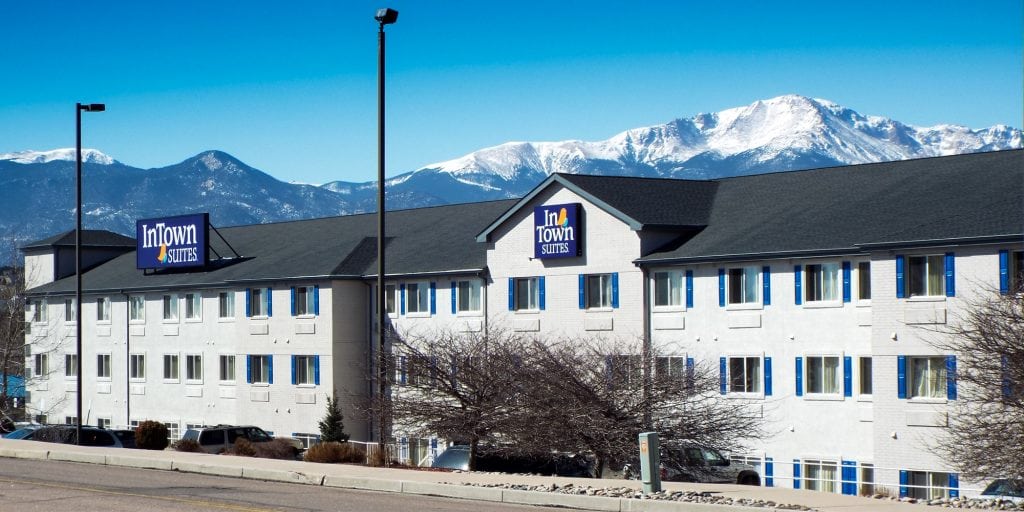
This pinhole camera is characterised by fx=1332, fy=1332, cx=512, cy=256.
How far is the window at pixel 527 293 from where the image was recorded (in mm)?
52319

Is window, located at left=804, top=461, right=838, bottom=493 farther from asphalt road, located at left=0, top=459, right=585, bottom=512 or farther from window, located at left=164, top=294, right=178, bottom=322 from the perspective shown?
window, located at left=164, top=294, right=178, bottom=322

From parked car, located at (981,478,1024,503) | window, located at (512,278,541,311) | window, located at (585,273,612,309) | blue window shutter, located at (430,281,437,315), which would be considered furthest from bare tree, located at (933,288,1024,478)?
blue window shutter, located at (430,281,437,315)

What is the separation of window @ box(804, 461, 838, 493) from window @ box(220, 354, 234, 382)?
3276 cm

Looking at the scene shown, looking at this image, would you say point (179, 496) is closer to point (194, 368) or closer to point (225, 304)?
point (225, 304)

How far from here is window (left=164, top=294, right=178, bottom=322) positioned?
228 ft

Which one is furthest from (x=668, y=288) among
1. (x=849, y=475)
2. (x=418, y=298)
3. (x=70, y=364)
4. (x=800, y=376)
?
(x=70, y=364)

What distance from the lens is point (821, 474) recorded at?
42719 millimetres

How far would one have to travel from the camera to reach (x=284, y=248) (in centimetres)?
6806

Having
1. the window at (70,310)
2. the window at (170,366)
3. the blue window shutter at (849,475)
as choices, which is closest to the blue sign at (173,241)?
the window at (170,366)

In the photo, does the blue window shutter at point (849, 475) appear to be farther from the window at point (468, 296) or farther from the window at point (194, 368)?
the window at point (194, 368)

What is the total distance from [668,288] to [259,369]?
24230 mm

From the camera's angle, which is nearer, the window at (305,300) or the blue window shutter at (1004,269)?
the blue window shutter at (1004,269)

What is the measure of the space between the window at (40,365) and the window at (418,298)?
107ft

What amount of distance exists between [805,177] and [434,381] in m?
17.8
